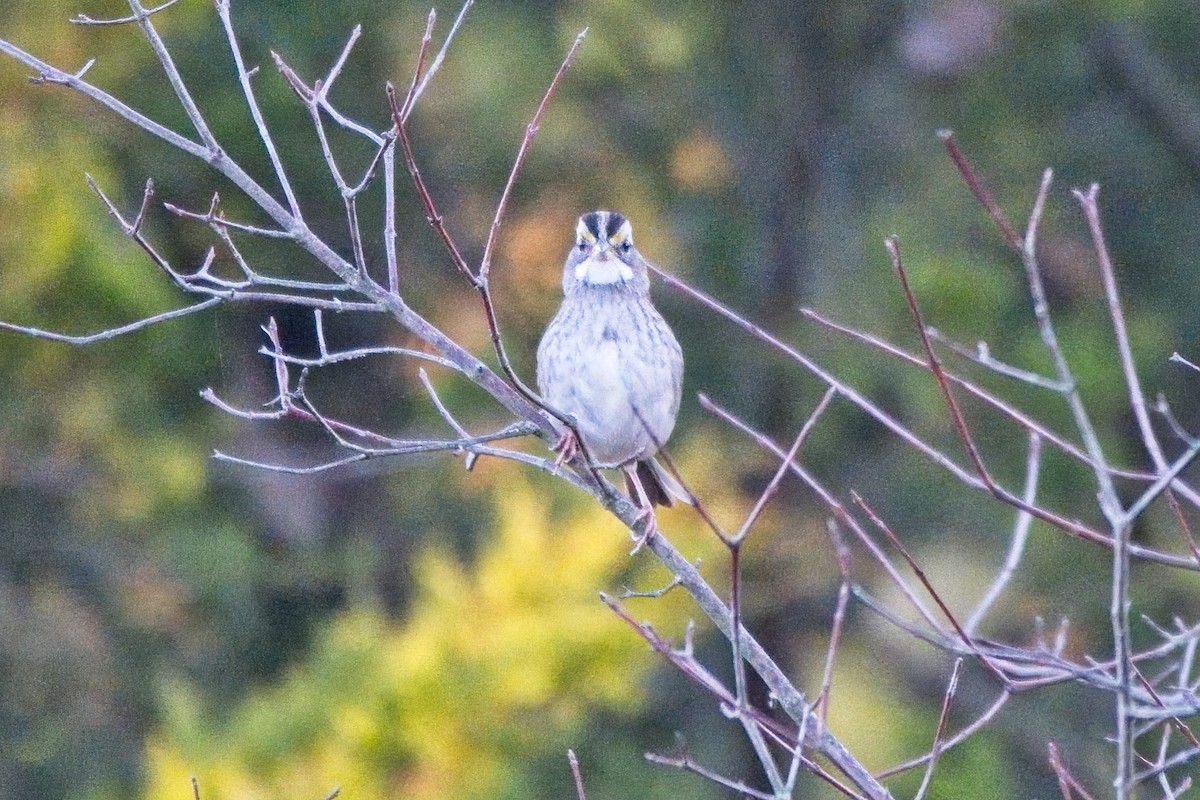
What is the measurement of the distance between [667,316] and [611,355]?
14.7 ft

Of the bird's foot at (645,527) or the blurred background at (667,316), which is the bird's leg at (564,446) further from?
the blurred background at (667,316)

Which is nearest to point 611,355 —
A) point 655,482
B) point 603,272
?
point 603,272

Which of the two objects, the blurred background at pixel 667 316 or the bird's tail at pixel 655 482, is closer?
the bird's tail at pixel 655 482

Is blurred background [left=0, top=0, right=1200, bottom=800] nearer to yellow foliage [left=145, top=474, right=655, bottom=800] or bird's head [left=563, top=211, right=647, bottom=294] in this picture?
yellow foliage [left=145, top=474, right=655, bottom=800]

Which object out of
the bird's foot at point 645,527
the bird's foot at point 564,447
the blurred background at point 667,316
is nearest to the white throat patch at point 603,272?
the bird's foot at point 645,527

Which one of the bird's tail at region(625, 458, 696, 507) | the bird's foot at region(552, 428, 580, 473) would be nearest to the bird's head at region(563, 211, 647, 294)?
the bird's tail at region(625, 458, 696, 507)

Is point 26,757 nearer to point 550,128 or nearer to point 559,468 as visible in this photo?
point 550,128

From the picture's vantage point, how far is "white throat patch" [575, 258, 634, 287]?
5.72 metres

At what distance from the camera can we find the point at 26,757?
383 inches

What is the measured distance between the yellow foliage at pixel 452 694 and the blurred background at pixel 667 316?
0.39 metres

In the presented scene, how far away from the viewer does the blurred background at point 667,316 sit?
9.24m

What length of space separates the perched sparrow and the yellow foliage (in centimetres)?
207

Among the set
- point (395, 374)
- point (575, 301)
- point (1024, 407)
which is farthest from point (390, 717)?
point (1024, 407)

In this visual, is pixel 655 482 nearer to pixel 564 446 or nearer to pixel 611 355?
pixel 611 355
